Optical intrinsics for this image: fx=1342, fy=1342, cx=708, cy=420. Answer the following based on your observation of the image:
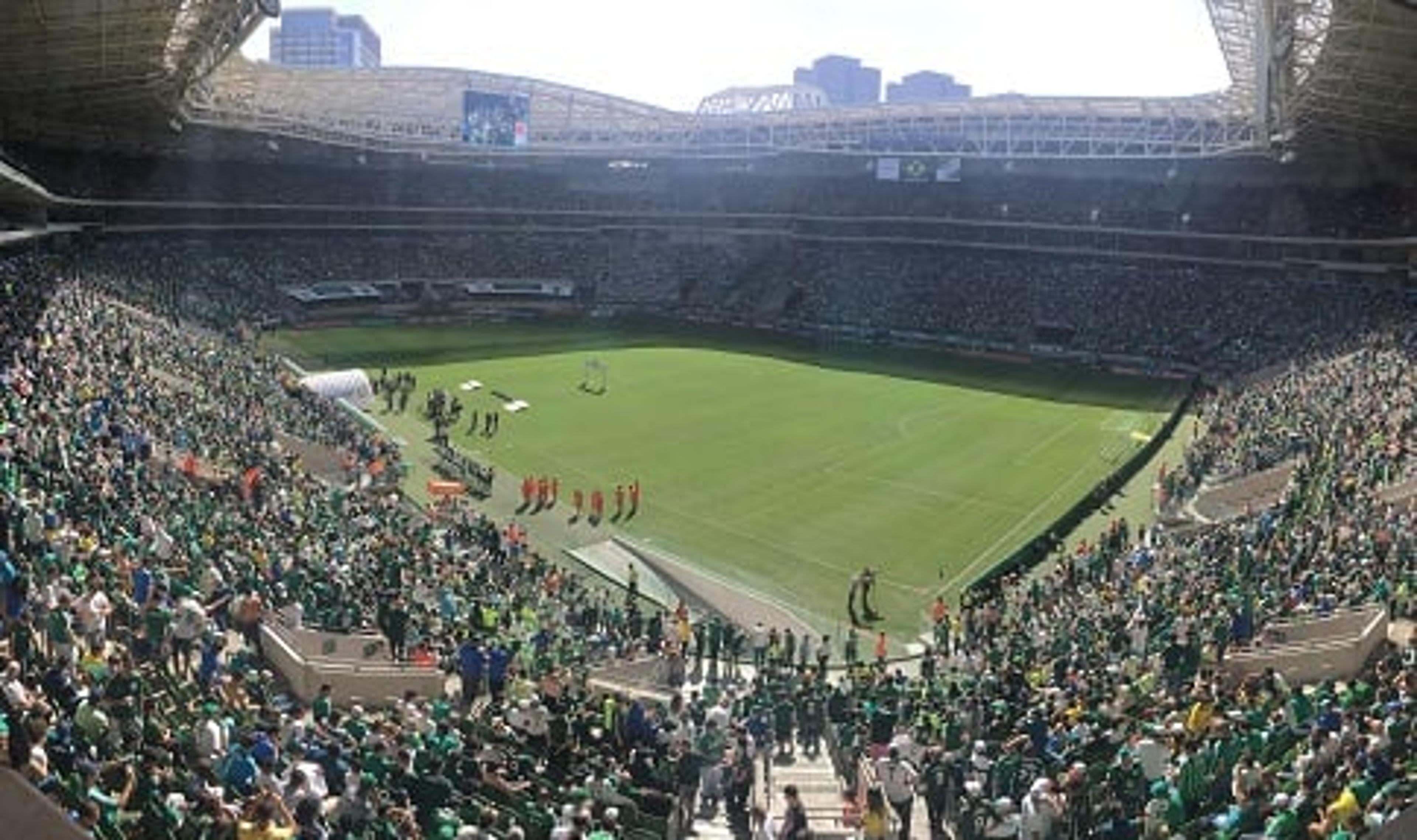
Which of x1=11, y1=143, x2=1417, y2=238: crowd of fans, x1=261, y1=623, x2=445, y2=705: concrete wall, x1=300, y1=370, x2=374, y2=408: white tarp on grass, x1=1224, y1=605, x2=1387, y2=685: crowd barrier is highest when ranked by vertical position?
x1=11, y1=143, x2=1417, y2=238: crowd of fans

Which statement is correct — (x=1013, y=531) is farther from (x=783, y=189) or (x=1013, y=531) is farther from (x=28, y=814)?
(x=783, y=189)

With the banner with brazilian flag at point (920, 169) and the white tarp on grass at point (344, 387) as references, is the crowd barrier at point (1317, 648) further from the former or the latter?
the banner with brazilian flag at point (920, 169)

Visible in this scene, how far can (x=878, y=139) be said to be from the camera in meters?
79.4

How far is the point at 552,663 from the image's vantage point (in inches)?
862

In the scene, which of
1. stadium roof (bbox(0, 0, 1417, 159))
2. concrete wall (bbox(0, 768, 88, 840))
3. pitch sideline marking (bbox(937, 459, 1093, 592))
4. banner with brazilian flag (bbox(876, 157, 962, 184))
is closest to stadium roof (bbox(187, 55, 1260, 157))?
stadium roof (bbox(0, 0, 1417, 159))

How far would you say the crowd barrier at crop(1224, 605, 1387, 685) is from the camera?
18.5 meters

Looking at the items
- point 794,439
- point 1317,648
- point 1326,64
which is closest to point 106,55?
point 794,439

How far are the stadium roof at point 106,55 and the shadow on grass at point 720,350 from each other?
1229 cm

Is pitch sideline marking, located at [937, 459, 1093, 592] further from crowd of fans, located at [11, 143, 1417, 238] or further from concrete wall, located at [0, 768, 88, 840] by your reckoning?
crowd of fans, located at [11, 143, 1417, 238]

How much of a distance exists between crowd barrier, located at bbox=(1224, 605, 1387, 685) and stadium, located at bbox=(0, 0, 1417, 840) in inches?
3.6

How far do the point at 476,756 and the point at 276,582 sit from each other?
7.84 metres

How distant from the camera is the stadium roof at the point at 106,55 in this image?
3922 cm

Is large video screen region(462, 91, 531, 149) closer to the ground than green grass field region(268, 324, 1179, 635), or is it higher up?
higher up

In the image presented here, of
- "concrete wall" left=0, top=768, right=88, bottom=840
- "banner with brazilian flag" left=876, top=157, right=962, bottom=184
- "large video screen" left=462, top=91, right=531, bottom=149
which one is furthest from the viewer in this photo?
"large video screen" left=462, top=91, right=531, bottom=149
